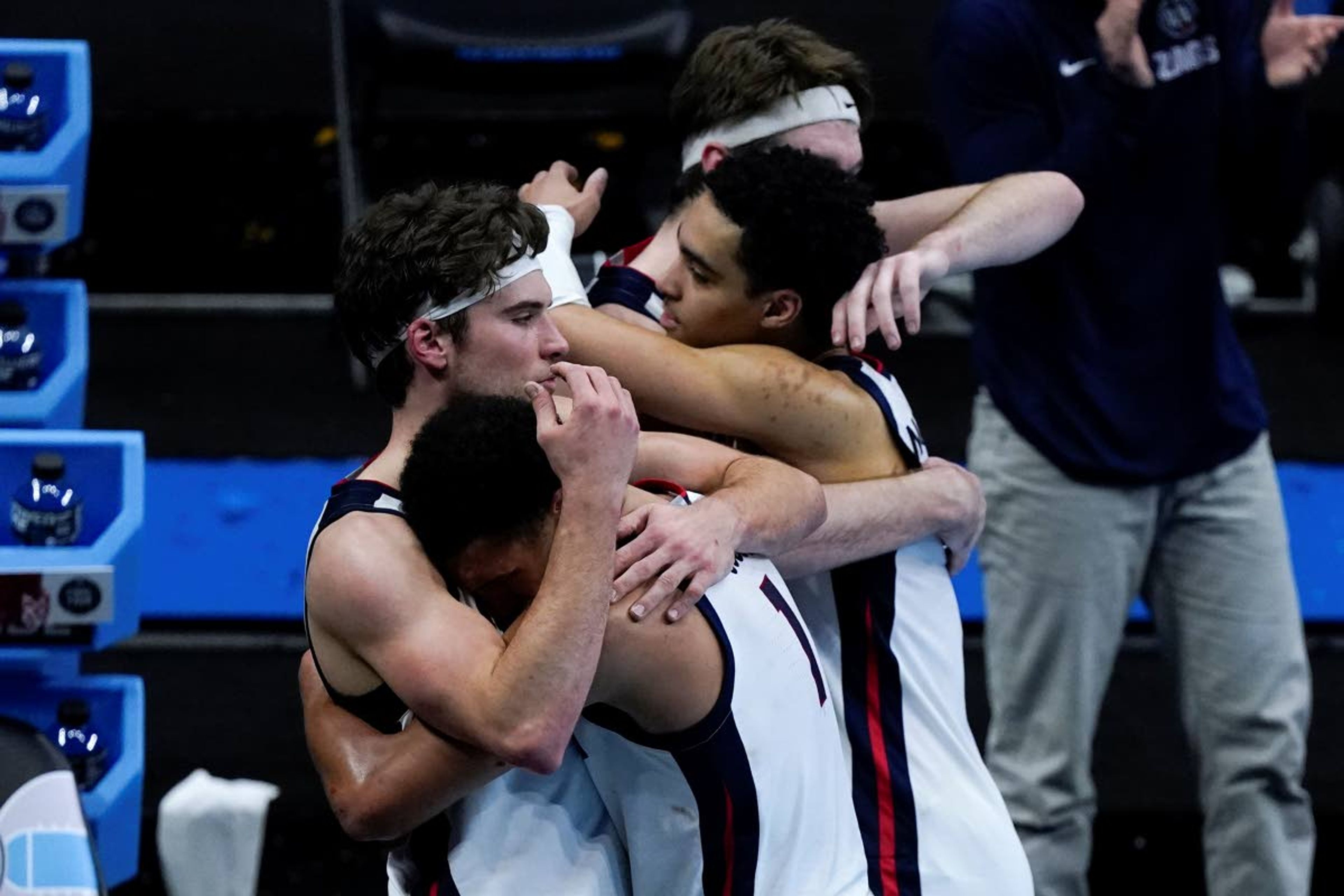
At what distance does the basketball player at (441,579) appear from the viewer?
6.93 feet

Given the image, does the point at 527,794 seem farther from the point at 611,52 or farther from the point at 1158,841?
the point at 611,52

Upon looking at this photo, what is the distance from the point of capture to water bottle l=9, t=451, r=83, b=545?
3.16 m

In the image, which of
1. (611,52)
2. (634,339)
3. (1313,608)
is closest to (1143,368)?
(634,339)

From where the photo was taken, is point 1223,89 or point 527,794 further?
point 1223,89

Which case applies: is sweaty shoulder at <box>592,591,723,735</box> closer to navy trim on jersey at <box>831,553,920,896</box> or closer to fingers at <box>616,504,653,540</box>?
fingers at <box>616,504,653,540</box>

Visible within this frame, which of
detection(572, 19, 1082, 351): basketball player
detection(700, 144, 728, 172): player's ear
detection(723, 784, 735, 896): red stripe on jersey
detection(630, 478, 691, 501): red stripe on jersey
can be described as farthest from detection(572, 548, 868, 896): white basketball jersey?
detection(700, 144, 728, 172): player's ear

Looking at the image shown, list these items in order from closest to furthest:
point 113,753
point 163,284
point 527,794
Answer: point 527,794 < point 113,753 < point 163,284

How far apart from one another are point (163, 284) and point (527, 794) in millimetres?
4072

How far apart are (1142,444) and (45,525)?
167 centimetres

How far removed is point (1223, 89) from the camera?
3516 millimetres

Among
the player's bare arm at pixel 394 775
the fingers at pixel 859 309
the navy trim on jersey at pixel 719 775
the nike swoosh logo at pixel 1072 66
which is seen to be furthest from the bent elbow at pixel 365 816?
the nike swoosh logo at pixel 1072 66

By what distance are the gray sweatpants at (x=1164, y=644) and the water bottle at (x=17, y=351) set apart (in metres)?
1.52

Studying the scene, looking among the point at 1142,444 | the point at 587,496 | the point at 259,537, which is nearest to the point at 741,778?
the point at 587,496

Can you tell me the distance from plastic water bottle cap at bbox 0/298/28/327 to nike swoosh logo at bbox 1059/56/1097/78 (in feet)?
5.50
